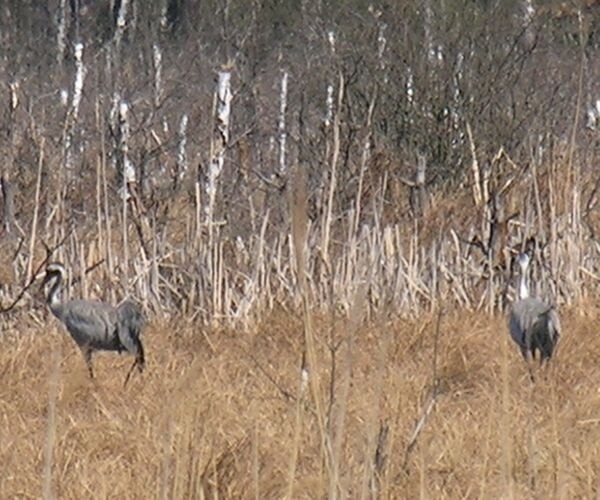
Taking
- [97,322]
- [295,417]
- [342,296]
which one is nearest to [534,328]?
[342,296]

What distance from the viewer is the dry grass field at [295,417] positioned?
309 cm

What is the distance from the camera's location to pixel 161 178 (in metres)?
14.1

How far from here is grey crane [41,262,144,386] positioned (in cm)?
658

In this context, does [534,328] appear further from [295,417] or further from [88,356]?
[295,417]

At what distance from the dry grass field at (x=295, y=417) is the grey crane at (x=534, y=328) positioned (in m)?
0.12

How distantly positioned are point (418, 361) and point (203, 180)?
3.10 metres

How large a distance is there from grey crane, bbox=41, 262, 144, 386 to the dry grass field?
0.11 metres

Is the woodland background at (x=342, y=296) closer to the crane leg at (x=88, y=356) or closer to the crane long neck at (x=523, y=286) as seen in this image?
the crane leg at (x=88, y=356)

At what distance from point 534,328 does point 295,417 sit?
10.5 feet

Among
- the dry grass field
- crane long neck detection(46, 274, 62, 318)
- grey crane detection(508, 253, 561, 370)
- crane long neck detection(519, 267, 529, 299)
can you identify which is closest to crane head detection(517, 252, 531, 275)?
crane long neck detection(519, 267, 529, 299)

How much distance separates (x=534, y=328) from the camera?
6160mm

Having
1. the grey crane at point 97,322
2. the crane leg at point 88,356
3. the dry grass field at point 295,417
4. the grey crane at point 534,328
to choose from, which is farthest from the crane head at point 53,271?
the grey crane at point 534,328

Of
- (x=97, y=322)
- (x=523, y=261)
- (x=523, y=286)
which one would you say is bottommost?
(x=97, y=322)

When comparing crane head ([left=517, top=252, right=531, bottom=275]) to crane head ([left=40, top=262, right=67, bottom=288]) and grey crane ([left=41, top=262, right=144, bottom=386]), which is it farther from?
crane head ([left=40, top=262, right=67, bottom=288])
